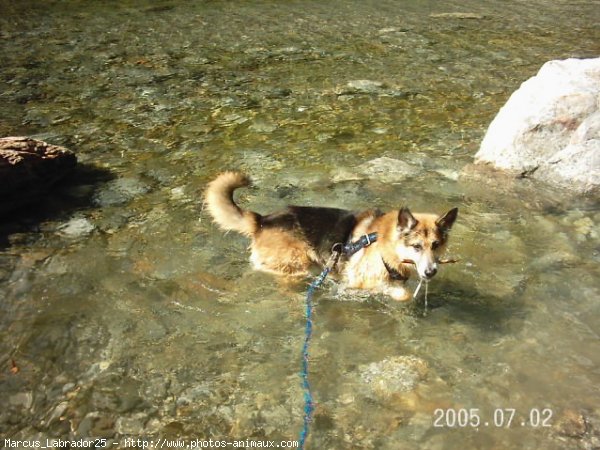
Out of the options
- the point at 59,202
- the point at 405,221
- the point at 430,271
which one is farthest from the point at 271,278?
the point at 59,202

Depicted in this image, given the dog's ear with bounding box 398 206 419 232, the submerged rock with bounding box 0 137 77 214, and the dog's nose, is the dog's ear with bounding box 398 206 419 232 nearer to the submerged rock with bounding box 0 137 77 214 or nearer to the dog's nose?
the dog's nose

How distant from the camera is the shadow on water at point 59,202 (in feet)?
19.2

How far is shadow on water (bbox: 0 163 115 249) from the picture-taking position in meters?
5.87

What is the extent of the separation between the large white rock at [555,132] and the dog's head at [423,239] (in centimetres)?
300

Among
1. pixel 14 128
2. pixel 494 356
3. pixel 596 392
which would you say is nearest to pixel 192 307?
pixel 494 356

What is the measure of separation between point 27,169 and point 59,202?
513 mm

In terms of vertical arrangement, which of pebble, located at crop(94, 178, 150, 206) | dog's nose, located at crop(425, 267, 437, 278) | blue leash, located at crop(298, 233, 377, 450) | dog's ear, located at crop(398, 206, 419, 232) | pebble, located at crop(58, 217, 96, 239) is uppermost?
dog's ear, located at crop(398, 206, 419, 232)

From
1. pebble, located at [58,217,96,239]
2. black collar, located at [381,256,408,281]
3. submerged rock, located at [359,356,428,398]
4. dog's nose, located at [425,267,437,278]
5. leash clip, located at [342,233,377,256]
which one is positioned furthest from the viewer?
pebble, located at [58,217,96,239]

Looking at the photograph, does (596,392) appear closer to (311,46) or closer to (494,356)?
(494,356)

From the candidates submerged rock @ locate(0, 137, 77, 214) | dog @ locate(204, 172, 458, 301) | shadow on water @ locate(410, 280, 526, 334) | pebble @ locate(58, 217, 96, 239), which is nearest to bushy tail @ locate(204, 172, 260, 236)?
dog @ locate(204, 172, 458, 301)

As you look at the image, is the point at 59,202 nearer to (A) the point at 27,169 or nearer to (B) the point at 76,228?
(A) the point at 27,169

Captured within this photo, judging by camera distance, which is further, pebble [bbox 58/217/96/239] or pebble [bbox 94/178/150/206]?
pebble [bbox 94/178/150/206]

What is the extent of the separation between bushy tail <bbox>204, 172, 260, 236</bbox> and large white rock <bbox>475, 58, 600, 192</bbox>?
384cm

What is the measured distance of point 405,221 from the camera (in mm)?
4562
